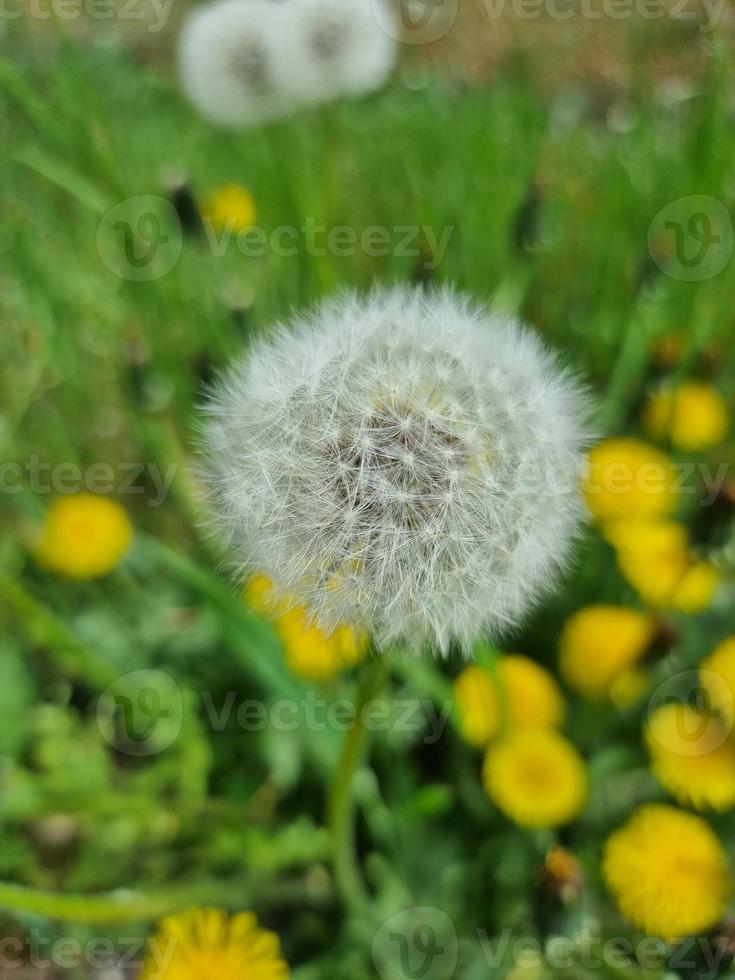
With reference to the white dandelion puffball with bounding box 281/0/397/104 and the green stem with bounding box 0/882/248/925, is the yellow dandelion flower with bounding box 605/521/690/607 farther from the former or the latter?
the white dandelion puffball with bounding box 281/0/397/104

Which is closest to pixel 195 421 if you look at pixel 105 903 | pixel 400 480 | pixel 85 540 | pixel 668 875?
pixel 400 480

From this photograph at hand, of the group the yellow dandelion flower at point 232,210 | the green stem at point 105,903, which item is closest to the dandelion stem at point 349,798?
the green stem at point 105,903

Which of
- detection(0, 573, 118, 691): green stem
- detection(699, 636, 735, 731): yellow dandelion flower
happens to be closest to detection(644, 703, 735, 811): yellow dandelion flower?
detection(699, 636, 735, 731): yellow dandelion flower

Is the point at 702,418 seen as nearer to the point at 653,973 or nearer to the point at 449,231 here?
the point at 449,231

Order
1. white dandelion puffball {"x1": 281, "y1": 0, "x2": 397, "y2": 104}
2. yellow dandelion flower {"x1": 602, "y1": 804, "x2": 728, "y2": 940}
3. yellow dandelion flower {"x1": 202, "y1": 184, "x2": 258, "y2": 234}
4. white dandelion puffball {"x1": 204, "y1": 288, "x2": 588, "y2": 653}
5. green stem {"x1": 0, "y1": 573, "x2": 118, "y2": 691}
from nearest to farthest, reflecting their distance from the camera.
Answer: white dandelion puffball {"x1": 204, "y1": 288, "x2": 588, "y2": 653}, yellow dandelion flower {"x1": 602, "y1": 804, "x2": 728, "y2": 940}, green stem {"x1": 0, "y1": 573, "x2": 118, "y2": 691}, white dandelion puffball {"x1": 281, "y1": 0, "x2": 397, "y2": 104}, yellow dandelion flower {"x1": 202, "y1": 184, "x2": 258, "y2": 234}

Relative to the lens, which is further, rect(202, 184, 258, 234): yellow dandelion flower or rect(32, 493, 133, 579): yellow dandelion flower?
rect(202, 184, 258, 234): yellow dandelion flower

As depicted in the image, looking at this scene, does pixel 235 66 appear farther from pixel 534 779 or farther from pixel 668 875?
pixel 668 875

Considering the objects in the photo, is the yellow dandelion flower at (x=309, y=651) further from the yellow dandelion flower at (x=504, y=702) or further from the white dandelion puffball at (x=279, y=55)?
the white dandelion puffball at (x=279, y=55)
